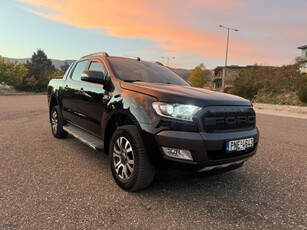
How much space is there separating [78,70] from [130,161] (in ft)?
9.22

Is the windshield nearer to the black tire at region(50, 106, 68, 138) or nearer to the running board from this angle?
the running board

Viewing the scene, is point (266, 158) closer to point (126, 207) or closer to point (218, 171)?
point (218, 171)

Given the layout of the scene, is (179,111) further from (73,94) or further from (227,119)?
(73,94)

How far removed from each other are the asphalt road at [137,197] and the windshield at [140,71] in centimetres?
149

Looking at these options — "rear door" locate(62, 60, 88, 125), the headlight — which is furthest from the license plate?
"rear door" locate(62, 60, 88, 125)

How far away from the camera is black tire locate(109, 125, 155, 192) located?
114 inches

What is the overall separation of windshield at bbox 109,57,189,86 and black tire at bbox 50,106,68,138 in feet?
6.98

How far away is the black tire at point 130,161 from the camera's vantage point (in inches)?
114

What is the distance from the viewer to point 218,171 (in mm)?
2930

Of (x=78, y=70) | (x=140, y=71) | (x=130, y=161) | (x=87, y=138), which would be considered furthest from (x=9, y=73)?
(x=130, y=161)

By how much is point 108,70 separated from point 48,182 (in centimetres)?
178

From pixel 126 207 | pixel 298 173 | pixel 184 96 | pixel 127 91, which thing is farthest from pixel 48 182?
pixel 298 173

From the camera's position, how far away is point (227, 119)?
2963mm

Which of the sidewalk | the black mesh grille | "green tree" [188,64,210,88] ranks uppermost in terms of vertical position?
"green tree" [188,64,210,88]
